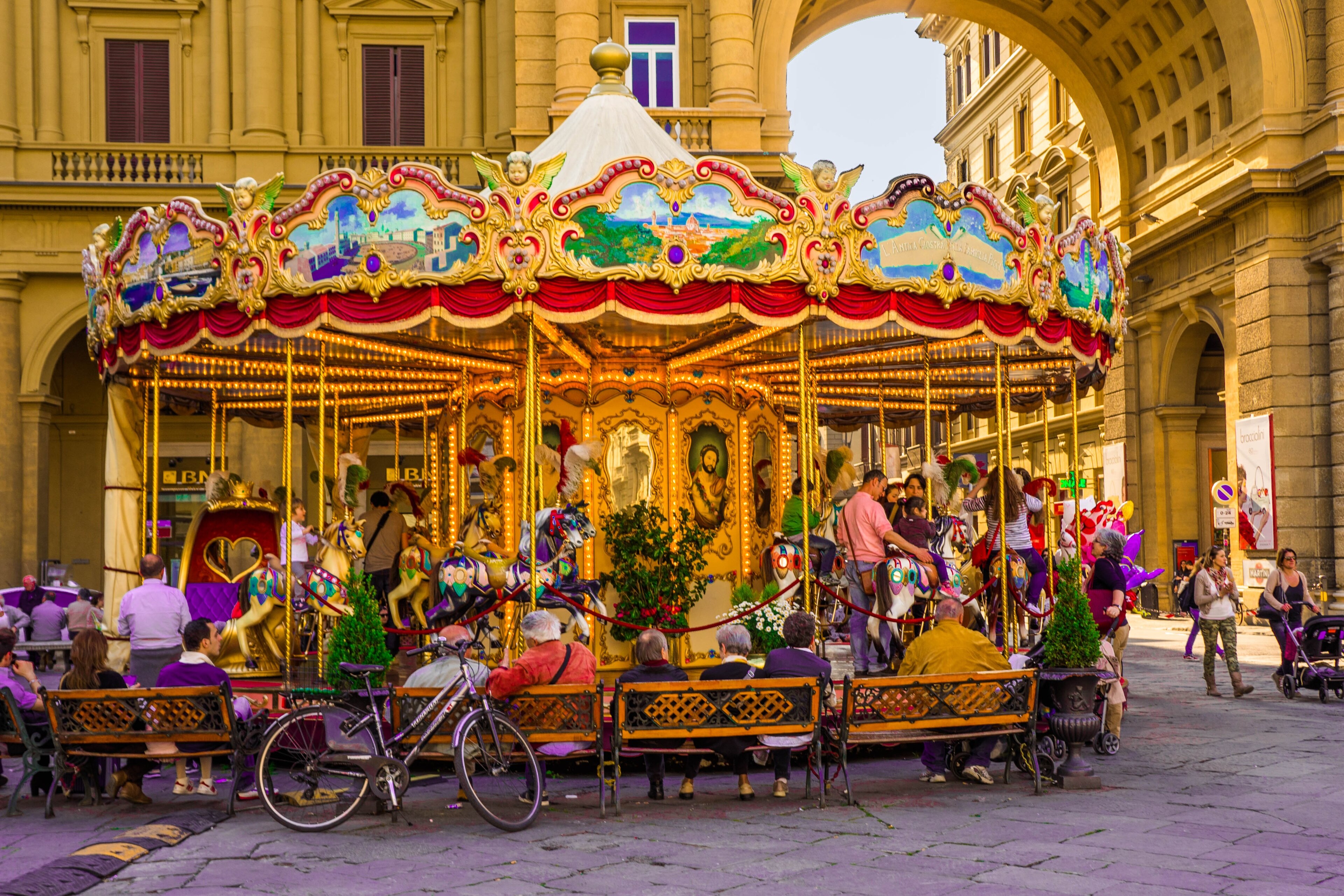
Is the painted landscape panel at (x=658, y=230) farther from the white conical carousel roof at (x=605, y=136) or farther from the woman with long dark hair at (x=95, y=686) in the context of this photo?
the woman with long dark hair at (x=95, y=686)

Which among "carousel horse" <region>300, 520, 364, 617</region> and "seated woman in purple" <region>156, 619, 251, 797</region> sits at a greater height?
"carousel horse" <region>300, 520, 364, 617</region>

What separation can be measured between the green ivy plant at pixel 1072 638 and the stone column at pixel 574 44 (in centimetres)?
1702

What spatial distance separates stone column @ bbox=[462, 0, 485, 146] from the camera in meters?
28.3

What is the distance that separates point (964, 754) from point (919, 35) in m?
46.8

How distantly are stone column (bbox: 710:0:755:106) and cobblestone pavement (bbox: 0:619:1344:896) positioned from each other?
16.8 meters

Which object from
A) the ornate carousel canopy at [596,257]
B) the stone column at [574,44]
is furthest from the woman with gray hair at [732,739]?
the stone column at [574,44]

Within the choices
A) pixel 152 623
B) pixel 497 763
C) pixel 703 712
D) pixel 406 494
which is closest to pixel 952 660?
pixel 703 712

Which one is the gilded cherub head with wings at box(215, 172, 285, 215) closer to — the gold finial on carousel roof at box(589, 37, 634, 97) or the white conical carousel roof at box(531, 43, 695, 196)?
the white conical carousel roof at box(531, 43, 695, 196)

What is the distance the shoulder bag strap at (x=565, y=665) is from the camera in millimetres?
8977

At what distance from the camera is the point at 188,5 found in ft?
91.3

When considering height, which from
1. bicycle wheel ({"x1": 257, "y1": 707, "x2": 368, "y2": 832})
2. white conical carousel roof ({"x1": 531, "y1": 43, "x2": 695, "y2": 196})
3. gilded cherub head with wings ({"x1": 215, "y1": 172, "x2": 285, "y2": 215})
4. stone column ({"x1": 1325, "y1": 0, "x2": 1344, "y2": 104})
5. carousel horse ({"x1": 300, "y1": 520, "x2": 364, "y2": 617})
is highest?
stone column ({"x1": 1325, "y1": 0, "x2": 1344, "y2": 104})

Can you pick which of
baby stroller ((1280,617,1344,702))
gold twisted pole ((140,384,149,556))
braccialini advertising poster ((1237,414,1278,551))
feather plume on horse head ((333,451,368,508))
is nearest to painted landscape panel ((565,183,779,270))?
feather plume on horse head ((333,451,368,508))

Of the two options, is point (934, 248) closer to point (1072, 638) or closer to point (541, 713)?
point (1072, 638)

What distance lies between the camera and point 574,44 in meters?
24.8
